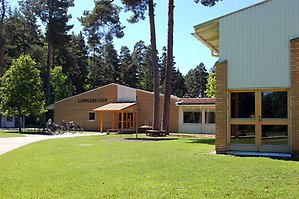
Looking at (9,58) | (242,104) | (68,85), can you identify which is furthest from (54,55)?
(242,104)

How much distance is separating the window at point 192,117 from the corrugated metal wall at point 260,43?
71.8 feet

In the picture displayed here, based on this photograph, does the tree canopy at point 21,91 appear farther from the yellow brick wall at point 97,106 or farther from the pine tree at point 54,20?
the pine tree at point 54,20

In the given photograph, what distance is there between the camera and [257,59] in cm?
1229

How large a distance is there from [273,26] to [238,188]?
24.0ft

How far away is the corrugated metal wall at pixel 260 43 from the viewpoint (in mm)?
11992

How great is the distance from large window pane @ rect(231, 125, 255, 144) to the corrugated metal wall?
1376mm

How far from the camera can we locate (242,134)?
12508 mm

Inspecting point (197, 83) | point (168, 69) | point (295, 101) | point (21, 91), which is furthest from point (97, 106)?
point (197, 83)


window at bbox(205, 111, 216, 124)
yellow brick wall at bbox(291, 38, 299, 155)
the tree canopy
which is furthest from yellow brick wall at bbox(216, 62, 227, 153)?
the tree canopy

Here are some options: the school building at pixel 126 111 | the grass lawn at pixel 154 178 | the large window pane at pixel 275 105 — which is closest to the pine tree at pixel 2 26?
the school building at pixel 126 111

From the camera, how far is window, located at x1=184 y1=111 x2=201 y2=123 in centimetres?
3441

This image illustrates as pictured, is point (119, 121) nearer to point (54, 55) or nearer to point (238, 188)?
point (54, 55)

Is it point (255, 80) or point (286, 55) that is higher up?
point (286, 55)

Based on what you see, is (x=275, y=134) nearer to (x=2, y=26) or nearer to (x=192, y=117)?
(x=192, y=117)
